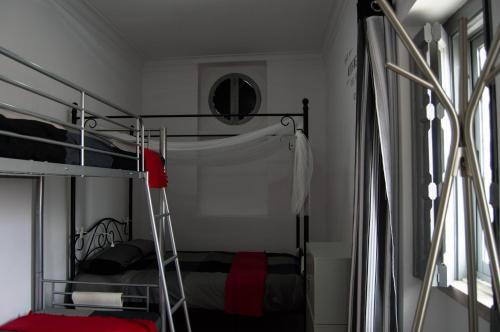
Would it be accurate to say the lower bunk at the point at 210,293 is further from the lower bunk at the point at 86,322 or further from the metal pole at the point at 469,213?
the metal pole at the point at 469,213

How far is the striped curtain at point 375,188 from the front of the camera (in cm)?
144

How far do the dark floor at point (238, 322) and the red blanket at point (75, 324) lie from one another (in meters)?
0.61

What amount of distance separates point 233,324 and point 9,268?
1582mm

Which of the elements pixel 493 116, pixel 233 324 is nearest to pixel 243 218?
pixel 233 324

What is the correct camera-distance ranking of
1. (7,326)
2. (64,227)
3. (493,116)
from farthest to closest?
(64,227)
(7,326)
(493,116)

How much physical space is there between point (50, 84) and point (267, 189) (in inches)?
95.1

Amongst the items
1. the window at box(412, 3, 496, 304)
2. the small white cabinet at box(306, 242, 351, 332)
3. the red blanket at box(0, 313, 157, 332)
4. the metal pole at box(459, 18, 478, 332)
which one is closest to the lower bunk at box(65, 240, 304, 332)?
the red blanket at box(0, 313, 157, 332)

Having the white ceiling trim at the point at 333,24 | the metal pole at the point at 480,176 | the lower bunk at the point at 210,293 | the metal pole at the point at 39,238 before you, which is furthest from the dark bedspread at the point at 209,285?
the white ceiling trim at the point at 333,24

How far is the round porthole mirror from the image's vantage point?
13.5 ft

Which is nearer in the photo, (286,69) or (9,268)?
(9,268)

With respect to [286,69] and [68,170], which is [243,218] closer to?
[286,69]

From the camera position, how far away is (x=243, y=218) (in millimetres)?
3928

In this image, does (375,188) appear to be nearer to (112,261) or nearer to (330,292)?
(330,292)

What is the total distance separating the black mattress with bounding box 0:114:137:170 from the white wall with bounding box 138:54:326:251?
214 centimetres
